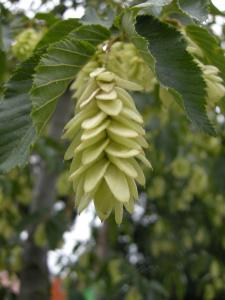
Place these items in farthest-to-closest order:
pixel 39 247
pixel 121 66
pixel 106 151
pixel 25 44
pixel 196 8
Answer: pixel 39 247 < pixel 25 44 < pixel 121 66 < pixel 196 8 < pixel 106 151

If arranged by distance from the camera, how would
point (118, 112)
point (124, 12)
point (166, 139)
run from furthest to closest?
point (166, 139) → point (124, 12) → point (118, 112)

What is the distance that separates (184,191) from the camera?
4859mm

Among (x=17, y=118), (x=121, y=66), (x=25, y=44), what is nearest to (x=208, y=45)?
(x=121, y=66)

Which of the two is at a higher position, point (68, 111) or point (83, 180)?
point (83, 180)

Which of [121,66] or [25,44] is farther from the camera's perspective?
[25,44]

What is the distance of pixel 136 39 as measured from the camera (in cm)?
102

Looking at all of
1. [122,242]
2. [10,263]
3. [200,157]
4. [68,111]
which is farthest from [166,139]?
[122,242]

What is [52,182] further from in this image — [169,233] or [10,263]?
[169,233]

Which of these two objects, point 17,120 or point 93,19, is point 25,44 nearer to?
point 93,19

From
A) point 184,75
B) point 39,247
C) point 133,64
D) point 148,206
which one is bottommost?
point 148,206

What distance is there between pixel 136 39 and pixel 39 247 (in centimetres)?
Result: 212

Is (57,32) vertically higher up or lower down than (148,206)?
higher up

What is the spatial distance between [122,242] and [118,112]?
7276 millimetres

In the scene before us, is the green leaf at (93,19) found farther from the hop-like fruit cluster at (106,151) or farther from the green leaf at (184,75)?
the hop-like fruit cluster at (106,151)
